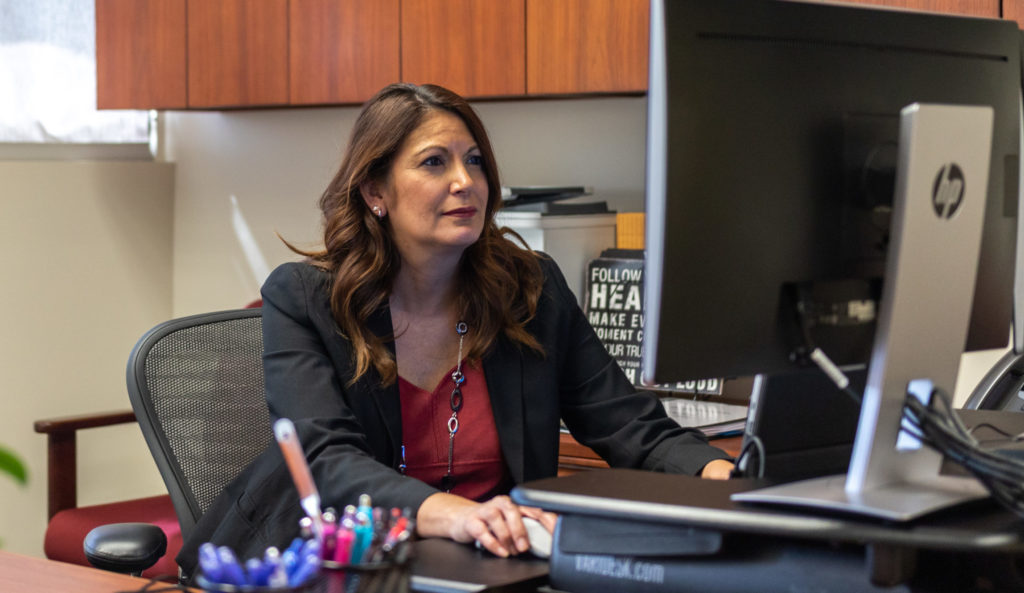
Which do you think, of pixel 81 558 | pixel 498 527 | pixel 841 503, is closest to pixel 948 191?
pixel 841 503

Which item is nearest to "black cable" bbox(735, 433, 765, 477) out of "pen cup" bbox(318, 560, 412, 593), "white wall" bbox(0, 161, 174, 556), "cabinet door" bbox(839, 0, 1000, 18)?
"pen cup" bbox(318, 560, 412, 593)

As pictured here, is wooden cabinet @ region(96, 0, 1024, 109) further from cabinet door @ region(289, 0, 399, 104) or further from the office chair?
the office chair

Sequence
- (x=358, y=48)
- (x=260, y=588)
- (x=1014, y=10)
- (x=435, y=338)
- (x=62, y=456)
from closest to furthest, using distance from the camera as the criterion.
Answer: (x=260, y=588) → (x=435, y=338) → (x=1014, y=10) → (x=358, y=48) → (x=62, y=456)

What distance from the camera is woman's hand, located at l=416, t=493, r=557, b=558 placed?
1.22 meters

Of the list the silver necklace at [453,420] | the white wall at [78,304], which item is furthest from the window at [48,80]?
the silver necklace at [453,420]

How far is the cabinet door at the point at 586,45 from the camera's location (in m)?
2.42

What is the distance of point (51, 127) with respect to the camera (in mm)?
3537

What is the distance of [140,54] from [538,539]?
2.44m

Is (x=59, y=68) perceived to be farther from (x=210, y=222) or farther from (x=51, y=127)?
(x=210, y=222)

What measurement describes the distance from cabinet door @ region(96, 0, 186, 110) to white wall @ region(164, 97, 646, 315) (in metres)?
0.39

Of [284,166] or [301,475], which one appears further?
[284,166]

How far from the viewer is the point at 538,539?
3.99ft

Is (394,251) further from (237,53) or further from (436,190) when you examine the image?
(237,53)

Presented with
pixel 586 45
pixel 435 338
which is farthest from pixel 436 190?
pixel 586 45
